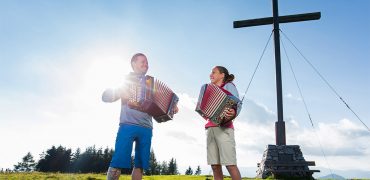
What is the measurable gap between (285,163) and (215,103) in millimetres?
10333

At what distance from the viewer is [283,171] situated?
587 inches

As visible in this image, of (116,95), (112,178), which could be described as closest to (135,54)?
(116,95)

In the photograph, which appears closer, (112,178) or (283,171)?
(112,178)

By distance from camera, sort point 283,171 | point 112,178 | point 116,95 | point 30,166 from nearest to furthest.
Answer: point 112,178, point 116,95, point 283,171, point 30,166

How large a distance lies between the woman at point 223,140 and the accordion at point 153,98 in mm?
904

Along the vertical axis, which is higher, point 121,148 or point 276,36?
point 276,36

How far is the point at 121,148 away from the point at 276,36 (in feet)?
41.6

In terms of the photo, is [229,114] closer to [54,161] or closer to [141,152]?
[141,152]

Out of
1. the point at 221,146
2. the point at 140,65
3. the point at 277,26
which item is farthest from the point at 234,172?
the point at 277,26

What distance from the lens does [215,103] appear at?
236 inches

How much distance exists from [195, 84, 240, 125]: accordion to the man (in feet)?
3.18

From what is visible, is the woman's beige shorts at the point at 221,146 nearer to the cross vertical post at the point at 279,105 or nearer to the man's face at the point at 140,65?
the man's face at the point at 140,65

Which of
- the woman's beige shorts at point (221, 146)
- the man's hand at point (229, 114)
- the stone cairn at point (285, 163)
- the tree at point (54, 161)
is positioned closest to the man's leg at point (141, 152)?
the woman's beige shorts at point (221, 146)

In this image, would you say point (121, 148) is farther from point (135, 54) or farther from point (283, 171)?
point (283, 171)
